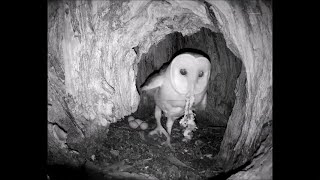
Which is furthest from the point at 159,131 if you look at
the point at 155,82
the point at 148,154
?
the point at 155,82

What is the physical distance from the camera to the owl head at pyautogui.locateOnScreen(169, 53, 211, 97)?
1.93 metres

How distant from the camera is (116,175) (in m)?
1.83

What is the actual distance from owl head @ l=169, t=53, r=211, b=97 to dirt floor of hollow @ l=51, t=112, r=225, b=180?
39cm

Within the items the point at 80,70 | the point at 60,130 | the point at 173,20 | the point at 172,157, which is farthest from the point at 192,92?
the point at 60,130

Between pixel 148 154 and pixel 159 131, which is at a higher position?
pixel 159 131

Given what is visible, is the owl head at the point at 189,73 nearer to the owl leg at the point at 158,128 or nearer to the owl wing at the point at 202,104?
the owl wing at the point at 202,104

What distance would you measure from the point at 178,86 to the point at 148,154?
57cm

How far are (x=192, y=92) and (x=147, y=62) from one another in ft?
2.58

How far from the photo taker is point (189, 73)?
193 cm

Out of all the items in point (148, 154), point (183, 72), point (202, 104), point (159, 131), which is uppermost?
point (183, 72)

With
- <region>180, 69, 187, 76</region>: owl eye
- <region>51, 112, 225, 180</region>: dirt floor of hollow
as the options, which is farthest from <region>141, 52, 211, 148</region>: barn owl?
<region>51, 112, 225, 180</region>: dirt floor of hollow

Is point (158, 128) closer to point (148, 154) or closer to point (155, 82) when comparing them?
point (148, 154)

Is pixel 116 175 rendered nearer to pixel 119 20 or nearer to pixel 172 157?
pixel 172 157

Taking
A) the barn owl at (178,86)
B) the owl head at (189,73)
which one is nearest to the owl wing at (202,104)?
the barn owl at (178,86)
